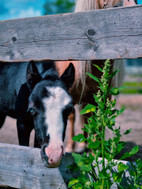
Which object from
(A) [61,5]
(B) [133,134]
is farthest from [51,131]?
(A) [61,5]

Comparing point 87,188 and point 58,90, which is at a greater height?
point 58,90

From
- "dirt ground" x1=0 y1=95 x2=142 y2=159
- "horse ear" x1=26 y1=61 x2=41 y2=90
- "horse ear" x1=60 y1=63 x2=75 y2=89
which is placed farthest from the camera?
"dirt ground" x1=0 y1=95 x2=142 y2=159

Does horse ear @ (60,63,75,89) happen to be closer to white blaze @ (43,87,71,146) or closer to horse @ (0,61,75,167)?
horse @ (0,61,75,167)

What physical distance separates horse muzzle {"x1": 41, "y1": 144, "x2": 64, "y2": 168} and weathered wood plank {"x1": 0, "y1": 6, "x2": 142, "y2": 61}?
68 cm

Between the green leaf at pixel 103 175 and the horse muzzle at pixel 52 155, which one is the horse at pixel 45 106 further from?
the green leaf at pixel 103 175

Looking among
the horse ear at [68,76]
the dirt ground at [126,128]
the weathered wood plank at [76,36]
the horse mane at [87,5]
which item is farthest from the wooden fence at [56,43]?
the dirt ground at [126,128]

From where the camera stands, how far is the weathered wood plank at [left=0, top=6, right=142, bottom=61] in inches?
62.8

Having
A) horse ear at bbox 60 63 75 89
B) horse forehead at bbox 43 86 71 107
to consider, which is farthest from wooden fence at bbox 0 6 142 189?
horse ear at bbox 60 63 75 89

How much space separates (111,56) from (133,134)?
154 inches

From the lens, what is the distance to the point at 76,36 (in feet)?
5.78

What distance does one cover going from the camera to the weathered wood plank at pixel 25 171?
1882 millimetres

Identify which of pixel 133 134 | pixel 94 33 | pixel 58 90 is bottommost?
pixel 133 134

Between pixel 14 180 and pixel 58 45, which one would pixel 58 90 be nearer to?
pixel 58 45

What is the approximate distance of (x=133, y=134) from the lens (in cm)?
525
